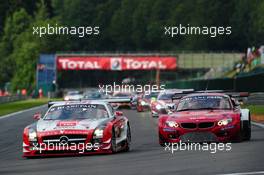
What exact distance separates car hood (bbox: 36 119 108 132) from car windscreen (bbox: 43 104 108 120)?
0.40m

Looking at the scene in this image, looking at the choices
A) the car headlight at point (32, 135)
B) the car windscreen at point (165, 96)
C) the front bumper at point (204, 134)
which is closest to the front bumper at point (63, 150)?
the car headlight at point (32, 135)

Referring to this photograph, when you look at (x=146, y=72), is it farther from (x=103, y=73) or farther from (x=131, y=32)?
(x=131, y=32)

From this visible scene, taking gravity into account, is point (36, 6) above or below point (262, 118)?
above

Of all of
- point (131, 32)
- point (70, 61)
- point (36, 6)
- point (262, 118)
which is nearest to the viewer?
point (262, 118)

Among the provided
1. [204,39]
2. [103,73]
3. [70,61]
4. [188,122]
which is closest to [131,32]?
[103,73]

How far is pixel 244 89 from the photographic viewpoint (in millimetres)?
51781

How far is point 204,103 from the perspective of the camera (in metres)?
22.2

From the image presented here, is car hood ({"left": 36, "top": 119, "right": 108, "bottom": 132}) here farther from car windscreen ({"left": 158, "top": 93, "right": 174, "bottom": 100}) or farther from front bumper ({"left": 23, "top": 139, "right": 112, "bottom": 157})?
car windscreen ({"left": 158, "top": 93, "right": 174, "bottom": 100})

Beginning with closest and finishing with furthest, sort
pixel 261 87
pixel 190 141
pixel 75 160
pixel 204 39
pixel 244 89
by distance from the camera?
pixel 75 160 → pixel 190 141 → pixel 261 87 → pixel 244 89 → pixel 204 39

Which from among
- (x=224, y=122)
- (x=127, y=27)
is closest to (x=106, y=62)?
(x=127, y=27)

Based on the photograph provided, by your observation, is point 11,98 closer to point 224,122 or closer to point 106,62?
point 106,62

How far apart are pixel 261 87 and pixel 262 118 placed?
11.4m

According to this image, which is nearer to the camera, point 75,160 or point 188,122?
point 75,160

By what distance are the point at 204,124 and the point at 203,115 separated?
28cm
